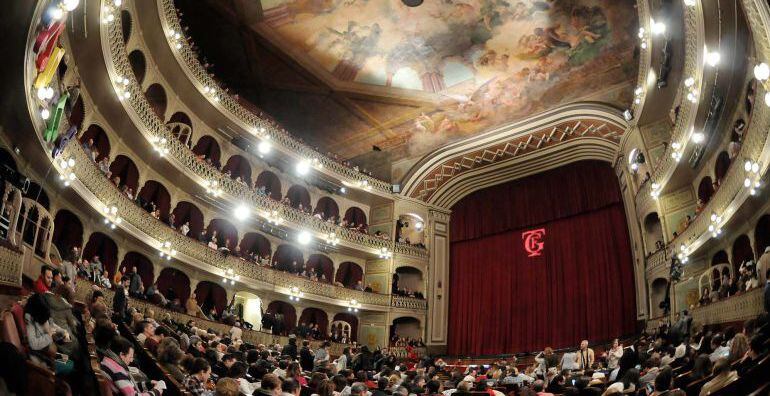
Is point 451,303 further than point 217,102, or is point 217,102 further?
point 451,303

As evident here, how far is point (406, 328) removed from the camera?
2272 cm

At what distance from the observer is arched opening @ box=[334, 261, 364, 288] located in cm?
2320

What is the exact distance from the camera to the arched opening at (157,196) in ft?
55.2

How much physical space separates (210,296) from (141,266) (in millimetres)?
3004

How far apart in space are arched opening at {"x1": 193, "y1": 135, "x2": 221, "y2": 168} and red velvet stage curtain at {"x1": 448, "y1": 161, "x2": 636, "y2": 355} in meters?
10.9

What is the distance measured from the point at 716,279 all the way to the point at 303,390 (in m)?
11.2

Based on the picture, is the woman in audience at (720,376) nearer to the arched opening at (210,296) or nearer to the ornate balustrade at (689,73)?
the ornate balustrade at (689,73)

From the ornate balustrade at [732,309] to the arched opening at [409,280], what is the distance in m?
12.3

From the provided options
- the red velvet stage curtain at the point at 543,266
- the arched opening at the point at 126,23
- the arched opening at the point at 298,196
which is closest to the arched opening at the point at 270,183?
the arched opening at the point at 298,196

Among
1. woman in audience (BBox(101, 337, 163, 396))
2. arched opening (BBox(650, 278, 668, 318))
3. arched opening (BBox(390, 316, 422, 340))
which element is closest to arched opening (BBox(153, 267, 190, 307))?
arched opening (BBox(390, 316, 422, 340))

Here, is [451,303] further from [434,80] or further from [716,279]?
[716,279]

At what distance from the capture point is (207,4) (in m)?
17.4

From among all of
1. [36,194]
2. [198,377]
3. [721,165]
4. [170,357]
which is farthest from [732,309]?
[36,194]

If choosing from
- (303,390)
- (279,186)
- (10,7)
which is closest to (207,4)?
(279,186)
